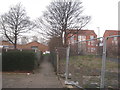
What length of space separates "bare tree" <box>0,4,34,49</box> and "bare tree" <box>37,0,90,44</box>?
3.79 m

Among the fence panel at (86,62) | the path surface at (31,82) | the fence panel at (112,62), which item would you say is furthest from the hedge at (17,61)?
the fence panel at (112,62)

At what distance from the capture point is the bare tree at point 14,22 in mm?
26469

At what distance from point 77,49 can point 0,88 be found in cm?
353

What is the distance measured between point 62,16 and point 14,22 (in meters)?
8.74

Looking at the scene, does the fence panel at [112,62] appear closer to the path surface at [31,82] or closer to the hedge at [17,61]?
the path surface at [31,82]

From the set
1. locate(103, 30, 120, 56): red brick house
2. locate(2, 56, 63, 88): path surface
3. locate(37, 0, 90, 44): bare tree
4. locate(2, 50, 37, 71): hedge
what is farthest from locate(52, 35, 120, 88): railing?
locate(37, 0, 90, 44): bare tree

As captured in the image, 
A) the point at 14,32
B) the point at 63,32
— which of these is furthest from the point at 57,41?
the point at 14,32

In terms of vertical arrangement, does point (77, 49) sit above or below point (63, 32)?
below

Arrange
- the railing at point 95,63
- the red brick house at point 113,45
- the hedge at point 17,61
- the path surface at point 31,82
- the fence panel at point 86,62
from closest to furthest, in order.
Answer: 1. the red brick house at point 113,45
2. the railing at point 95,63
3. the fence panel at point 86,62
4. the path surface at point 31,82
5. the hedge at point 17,61

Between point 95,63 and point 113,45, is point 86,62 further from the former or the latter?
point 113,45

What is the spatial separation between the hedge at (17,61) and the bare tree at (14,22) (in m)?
16.1

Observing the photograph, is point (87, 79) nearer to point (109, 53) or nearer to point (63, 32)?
point (109, 53)

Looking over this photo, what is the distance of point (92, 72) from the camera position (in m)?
5.20

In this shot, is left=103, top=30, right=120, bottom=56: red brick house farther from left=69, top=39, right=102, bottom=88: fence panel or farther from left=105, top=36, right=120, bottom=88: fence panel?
left=69, top=39, right=102, bottom=88: fence panel
